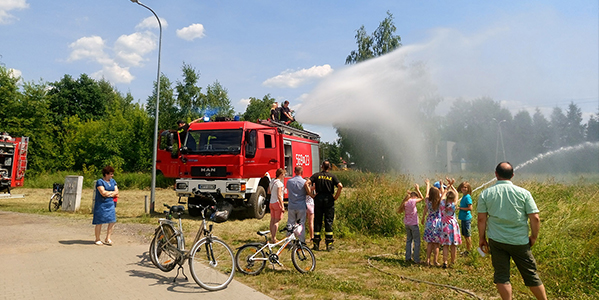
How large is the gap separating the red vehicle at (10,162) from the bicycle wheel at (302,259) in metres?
13.0

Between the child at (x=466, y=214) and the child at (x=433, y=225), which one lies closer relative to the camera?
the child at (x=433, y=225)

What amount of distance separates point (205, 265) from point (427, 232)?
3.84 meters

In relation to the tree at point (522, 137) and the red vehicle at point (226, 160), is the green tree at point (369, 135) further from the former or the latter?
the red vehicle at point (226, 160)

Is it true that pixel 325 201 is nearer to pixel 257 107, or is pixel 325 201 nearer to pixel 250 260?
pixel 250 260

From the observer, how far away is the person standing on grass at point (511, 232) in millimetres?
4359

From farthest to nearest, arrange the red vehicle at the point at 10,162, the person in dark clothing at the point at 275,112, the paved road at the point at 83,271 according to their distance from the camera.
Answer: the person in dark clothing at the point at 275,112 → the red vehicle at the point at 10,162 → the paved road at the point at 83,271

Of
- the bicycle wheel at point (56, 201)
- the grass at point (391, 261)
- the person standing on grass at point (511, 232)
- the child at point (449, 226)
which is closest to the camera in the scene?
the person standing on grass at point (511, 232)

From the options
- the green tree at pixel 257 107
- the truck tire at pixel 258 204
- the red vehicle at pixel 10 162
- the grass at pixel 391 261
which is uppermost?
the green tree at pixel 257 107

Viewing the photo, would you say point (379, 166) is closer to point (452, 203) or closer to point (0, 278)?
point (452, 203)

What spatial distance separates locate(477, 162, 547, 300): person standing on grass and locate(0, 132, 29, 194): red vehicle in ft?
52.4

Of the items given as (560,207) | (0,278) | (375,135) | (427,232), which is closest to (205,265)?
(0,278)

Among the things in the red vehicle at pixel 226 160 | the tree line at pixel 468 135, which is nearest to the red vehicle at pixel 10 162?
the red vehicle at pixel 226 160

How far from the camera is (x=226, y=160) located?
1184 cm

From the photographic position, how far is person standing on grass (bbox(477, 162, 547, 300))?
4.36 metres
